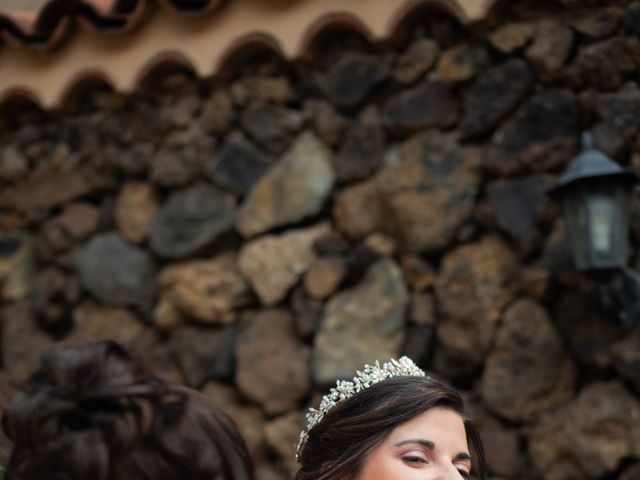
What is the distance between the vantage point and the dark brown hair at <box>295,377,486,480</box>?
176cm

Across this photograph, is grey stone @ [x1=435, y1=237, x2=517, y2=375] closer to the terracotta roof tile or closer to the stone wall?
the stone wall

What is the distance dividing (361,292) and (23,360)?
4.54ft

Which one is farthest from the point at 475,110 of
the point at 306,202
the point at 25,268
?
the point at 25,268

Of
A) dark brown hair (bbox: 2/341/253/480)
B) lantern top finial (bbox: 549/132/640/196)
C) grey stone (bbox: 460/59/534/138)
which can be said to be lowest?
lantern top finial (bbox: 549/132/640/196)

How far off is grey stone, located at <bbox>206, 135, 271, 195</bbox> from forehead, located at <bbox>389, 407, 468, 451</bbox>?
162cm

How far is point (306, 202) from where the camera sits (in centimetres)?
314

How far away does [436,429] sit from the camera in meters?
1.72

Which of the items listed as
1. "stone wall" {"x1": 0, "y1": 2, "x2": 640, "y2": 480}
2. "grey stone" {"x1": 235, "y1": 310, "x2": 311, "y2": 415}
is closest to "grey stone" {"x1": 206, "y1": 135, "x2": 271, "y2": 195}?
"stone wall" {"x1": 0, "y1": 2, "x2": 640, "y2": 480}

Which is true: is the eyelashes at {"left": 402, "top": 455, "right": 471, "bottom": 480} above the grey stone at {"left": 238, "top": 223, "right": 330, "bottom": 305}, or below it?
above

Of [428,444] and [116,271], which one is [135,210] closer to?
[116,271]

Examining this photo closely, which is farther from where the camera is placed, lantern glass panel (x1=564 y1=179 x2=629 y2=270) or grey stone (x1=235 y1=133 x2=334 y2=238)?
grey stone (x1=235 y1=133 x2=334 y2=238)

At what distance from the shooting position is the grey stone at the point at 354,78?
3.05 m

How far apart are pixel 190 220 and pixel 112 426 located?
248cm

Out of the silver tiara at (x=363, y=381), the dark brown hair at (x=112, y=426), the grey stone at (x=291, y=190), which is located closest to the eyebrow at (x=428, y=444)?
the silver tiara at (x=363, y=381)
